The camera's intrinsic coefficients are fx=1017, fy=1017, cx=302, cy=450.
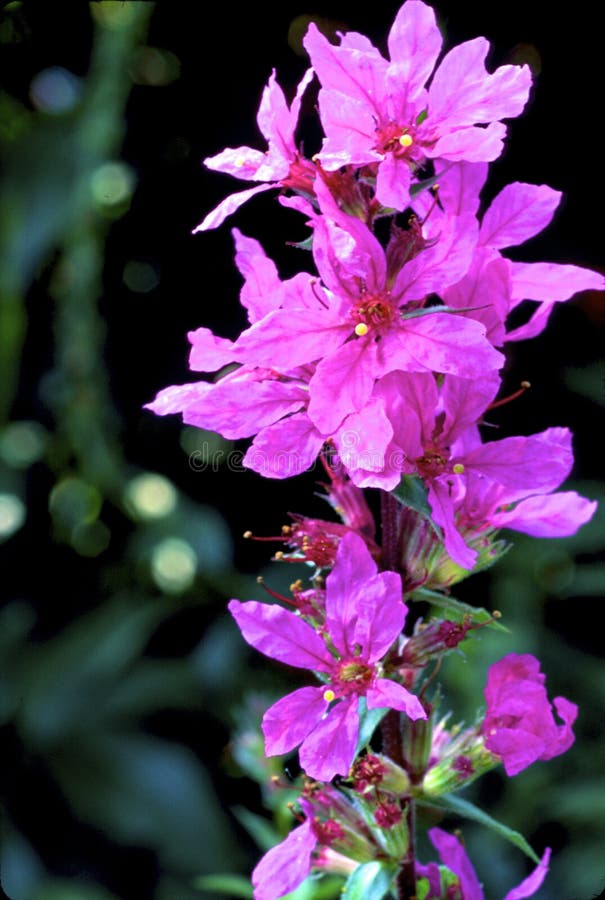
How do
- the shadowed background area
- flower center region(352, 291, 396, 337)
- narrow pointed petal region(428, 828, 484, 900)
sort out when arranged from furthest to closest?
the shadowed background area
narrow pointed petal region(428, 828, 484, 900)
flower center region(352, 291, 396, 337)

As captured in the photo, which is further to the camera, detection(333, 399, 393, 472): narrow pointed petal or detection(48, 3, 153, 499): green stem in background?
detection(48, 3, 153, 499): green stem in background

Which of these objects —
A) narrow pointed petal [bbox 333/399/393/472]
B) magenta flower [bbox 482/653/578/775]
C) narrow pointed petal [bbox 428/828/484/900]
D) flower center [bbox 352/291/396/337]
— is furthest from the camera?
narrow pointed petal [bbox 428/828/484/900]

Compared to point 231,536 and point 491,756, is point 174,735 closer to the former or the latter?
point 231,536

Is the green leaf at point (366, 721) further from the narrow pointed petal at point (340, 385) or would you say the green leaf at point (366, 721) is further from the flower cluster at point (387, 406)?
the narrow pointed petal at point (340, 385)

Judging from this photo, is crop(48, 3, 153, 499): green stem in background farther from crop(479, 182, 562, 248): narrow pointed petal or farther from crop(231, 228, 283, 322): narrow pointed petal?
crop(479, 182, 562, 248): narrow pointed petal

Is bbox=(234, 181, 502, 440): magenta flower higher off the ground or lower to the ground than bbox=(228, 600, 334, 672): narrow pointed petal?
higher

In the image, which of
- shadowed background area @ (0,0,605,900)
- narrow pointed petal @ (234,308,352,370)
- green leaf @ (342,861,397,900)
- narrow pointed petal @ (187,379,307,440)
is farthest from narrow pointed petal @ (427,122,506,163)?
shadowed background area @ (0,0,605,900)
